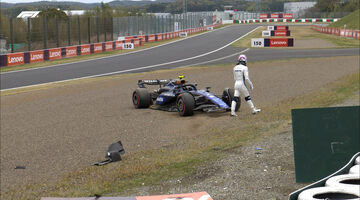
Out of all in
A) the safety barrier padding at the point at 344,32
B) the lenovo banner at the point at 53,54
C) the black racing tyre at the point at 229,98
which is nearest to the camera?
the black racing tyre at the point at 229,98

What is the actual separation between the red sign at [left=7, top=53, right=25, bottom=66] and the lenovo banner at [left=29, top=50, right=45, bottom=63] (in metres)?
0.70

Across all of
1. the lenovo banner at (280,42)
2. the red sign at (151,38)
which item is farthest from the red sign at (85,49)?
the lenovo banner at (280,42)

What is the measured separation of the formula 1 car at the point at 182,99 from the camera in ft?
51.5

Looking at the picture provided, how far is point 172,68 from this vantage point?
3319 cm

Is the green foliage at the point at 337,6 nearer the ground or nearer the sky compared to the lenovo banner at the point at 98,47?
nearer the sky

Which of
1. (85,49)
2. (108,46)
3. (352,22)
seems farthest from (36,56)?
(352,22)

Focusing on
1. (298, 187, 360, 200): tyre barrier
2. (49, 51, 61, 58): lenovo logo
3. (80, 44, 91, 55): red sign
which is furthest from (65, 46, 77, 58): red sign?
(298, 187, 360, 200): tyre barrier

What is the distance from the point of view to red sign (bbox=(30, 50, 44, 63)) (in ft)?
117

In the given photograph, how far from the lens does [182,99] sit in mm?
15805

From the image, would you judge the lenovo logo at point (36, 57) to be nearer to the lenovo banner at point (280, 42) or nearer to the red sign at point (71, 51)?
the red sign at point (71, 51)

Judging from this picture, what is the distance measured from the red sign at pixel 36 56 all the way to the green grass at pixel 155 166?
2444cm

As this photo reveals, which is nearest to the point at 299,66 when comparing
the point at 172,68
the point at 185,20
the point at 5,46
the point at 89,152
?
the point at 172,68

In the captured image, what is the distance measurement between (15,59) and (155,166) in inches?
1056

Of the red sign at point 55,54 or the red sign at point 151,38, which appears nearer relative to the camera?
the red sign at point 55,54
